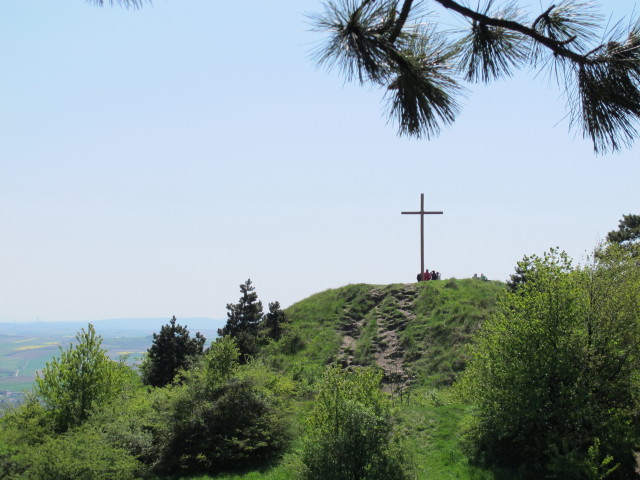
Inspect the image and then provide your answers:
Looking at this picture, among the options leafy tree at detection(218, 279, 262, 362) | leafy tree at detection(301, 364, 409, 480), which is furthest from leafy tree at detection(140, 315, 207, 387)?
leafy tree at detection(301, 364, 409, 480)

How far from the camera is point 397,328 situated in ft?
110

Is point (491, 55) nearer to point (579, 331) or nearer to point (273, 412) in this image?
point (579, 331)

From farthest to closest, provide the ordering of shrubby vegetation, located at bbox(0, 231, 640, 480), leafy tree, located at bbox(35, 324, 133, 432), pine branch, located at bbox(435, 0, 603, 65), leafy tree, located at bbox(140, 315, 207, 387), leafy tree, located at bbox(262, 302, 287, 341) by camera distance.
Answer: leafy tree, located at bbox(262, 302, 287, 341) < leafy tree, located at bbox(140, 315, 207, 387) < leafy tree, located at bbox(35, 324, 133, 432) < shrubby vegetation, located at bbox(0, 231, 640, 480) < pine branch, located at bbox(435, 0, 603, 65)

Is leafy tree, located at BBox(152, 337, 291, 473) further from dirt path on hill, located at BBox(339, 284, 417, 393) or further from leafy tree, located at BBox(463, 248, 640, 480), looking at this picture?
dirt path on hill, located at BBox(339, 284, 417, 393)

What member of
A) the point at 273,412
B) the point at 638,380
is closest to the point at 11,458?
the point at 273,412

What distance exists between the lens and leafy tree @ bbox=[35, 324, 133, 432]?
17609 millimetres

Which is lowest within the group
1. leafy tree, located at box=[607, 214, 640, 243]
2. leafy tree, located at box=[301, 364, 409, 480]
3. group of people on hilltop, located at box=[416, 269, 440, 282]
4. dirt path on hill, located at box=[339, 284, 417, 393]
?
leafy tree, located at box=[301, 364, 409, 480]

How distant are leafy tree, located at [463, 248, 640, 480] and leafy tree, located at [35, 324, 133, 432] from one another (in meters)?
13.1

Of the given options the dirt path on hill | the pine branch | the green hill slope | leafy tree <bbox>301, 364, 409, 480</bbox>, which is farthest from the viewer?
the green hill slope

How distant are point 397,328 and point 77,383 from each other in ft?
67.9

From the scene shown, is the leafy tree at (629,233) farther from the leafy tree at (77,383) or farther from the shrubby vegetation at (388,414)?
the leafy tree at (77,383)

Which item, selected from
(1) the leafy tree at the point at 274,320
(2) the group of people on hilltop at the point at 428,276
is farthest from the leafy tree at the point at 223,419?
(2) the group of people on hilltop at the point at 428,276

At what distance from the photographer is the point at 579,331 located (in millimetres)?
13672

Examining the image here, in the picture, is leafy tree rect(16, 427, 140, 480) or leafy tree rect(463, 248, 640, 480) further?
leafy tree rect(463, 248, 640, 480)
